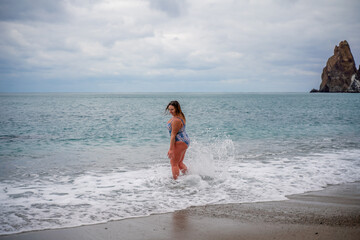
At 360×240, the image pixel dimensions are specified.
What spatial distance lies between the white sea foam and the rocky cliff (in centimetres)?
18958

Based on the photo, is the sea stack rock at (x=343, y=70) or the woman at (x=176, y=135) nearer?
the woman at (x=176, y=135)

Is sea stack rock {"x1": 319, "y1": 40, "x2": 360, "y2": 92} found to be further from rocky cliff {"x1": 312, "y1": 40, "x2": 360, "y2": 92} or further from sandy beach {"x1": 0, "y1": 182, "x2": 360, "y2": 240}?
sandy beach {"x1": 0, "y1": 182, "x2": 360, "y2": 240}

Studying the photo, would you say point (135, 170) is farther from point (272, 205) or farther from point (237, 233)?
point (237, 233)

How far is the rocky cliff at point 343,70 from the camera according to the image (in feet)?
559

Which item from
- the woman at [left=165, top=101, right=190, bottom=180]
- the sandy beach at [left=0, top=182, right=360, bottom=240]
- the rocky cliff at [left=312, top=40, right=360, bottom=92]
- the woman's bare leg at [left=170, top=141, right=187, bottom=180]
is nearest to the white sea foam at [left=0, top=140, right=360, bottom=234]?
the woman's bare leg at [left=170, top=141, right=187, bottom=180]

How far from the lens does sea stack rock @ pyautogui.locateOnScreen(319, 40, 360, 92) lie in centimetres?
17038

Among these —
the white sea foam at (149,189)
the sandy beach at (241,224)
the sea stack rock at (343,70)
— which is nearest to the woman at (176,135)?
the white sea foam at (149,189)

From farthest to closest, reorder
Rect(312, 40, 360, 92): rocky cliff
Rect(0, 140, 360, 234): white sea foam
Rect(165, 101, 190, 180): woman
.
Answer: Rect(312, 40, 360, 92): rocky cliff < Rect(165, 101, 190, 180): woman < Rect(0, 140, 360, 234): white sea foam

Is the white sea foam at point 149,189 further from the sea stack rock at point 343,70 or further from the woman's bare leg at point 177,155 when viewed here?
the sea stack rock at point 343,70

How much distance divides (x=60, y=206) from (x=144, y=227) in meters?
2.03

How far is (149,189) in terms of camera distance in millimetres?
6539

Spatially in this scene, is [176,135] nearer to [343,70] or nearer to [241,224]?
[241,224]

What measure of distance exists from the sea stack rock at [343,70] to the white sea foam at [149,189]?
190 meters

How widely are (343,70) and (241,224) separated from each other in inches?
7753
